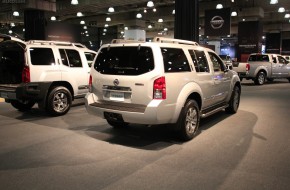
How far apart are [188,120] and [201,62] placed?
1456 millimetres

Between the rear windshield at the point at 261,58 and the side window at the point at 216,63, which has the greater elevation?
the rear windshield at the point at 261,58

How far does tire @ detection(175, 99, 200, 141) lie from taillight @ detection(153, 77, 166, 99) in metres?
0.66

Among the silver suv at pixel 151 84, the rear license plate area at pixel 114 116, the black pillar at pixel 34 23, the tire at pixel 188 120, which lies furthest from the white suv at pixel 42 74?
the black pillar at pixel 34 23

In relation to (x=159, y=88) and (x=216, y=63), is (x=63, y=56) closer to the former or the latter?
(x=216, y=63)

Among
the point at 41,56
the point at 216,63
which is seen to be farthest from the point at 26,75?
the point at 216,63

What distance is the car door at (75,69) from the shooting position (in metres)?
8.66

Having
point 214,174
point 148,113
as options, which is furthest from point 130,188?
point 148,113

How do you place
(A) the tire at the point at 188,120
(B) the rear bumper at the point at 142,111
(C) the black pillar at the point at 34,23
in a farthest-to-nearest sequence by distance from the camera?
(C) the black pillar at the point at 34,23
(A) the tire at the point at 188,120
(B) the rear bumper at the point at 142,111

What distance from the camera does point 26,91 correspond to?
770cm

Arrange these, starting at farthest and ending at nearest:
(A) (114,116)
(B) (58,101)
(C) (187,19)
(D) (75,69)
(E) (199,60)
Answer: (C) (187,19), (D) (75,69), (B) (58,101), (E) (199,60), (A) (114,116)

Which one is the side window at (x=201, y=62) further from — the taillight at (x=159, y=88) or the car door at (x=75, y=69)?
the car door at (x=75, y=69)

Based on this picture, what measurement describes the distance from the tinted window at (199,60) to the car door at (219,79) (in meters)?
0.26

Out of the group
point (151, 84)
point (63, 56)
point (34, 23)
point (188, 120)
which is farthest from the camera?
point (34, 23)

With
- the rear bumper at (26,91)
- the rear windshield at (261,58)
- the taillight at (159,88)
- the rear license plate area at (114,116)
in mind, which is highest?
the rear windshield at (261,58)
